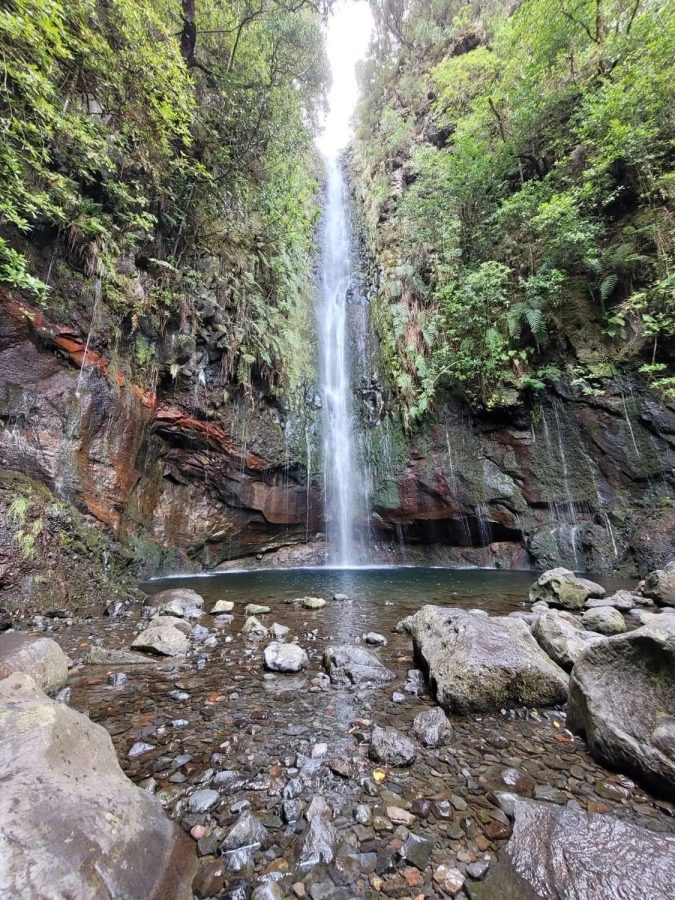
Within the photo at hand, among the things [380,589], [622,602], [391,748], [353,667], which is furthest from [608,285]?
[391,748]

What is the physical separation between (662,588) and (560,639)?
412 cm

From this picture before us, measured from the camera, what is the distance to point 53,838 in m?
1.35

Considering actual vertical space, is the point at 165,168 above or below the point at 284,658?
above

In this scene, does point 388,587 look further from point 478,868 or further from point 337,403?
point 337,403

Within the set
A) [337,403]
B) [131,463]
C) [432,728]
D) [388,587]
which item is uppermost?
[337,403]

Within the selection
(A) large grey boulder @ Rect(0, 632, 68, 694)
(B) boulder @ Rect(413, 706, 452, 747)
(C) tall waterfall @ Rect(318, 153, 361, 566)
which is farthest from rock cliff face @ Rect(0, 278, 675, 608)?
(B) boulder @ Rect(413, 706, 452, 747)

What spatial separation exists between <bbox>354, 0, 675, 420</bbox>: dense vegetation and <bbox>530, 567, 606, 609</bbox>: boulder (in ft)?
19.4

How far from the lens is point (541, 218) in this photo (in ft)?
35.5

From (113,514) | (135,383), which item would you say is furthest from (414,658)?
(135,383)

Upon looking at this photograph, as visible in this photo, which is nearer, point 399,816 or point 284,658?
point 399,816

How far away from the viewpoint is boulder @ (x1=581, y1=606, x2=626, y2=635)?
470cm

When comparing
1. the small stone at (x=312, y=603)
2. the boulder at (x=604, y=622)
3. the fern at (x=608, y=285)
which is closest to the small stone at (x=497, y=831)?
the boulder at (x=604, y=622)

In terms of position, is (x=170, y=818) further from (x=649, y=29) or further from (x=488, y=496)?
(x=649, y=29)

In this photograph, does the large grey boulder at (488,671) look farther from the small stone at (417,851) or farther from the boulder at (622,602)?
the boulder at (622,602)
